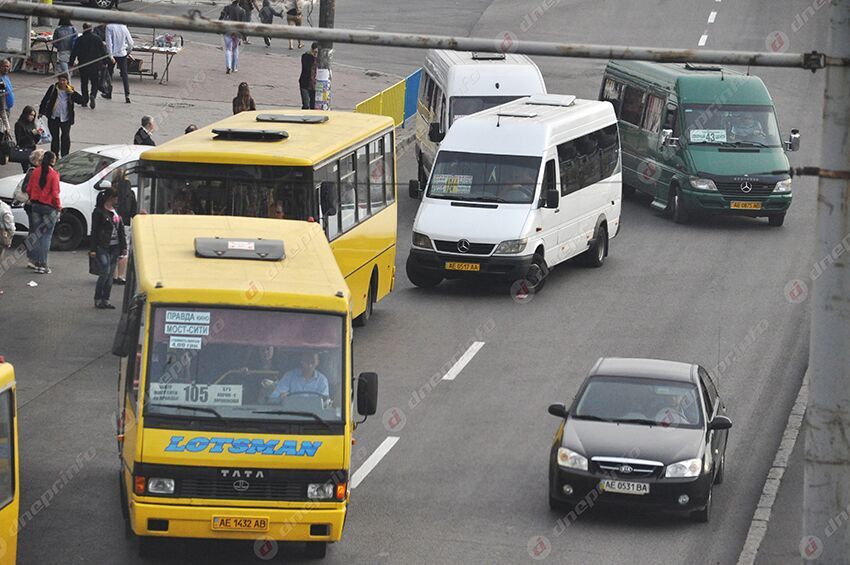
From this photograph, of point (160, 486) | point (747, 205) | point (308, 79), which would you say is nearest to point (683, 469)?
point (160, 486)

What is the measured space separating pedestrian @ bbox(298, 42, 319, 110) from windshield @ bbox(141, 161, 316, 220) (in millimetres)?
17766

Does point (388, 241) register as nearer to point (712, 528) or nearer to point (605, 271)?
point (605, 271)

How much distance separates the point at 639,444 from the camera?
1622cm

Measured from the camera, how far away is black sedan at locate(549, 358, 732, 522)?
16.0 meters

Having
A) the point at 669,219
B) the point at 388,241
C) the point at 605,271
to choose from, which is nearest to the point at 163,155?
the point at 388,241

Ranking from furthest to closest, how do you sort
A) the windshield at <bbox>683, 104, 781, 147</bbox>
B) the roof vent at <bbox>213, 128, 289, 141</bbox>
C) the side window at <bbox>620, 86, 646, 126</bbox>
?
A: 1. the side window at <bbox>620, 86, 646, 126</bbox>
2. the windshield at <bbox>683, 104, 781, 147</bbox>
3. the roof vent at <bbox>213, 128, 289, 141</bbox>

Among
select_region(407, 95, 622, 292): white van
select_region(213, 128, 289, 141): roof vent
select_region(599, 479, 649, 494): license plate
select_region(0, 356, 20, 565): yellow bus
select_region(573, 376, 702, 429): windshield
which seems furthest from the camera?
select_region(407, 95, 622, 292): white van

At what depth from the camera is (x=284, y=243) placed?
15672mm

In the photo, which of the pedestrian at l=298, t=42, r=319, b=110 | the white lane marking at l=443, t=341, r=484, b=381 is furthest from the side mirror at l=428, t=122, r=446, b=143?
the white lane marking at l=443, t=341, r=484, b=381

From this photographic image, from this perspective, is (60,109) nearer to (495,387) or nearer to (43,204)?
(43,204)

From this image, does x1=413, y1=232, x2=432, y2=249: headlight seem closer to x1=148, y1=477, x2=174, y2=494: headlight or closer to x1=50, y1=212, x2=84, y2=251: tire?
x1=50, y1=212, x2=84, y2=251: tire

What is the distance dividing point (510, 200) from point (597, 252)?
9.49ft

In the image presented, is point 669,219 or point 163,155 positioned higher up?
point 163,155

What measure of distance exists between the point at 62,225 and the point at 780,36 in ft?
98.0
